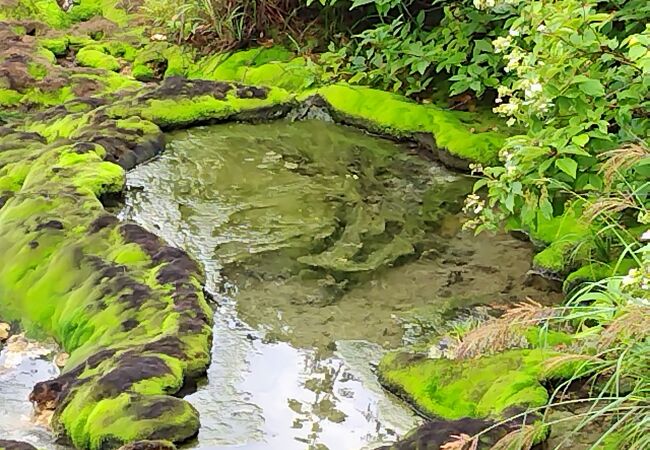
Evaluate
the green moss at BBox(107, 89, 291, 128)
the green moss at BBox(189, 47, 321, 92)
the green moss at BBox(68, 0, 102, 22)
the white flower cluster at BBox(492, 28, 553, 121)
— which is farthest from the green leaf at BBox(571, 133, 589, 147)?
the green moss at BBox(68, 0, 102, 22)

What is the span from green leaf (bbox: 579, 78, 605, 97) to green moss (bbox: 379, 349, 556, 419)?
3.90 ft

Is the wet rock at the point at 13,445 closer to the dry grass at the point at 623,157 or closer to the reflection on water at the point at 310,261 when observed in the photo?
the reflection on water at the point at 310,261

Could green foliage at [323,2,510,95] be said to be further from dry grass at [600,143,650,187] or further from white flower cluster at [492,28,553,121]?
dry grass at [600,143,650,187]

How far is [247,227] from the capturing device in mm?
5129

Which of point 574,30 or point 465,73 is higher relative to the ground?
point 574,30

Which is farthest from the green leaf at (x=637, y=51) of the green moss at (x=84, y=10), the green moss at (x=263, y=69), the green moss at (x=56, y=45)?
the green moss at (x=84, y=10)

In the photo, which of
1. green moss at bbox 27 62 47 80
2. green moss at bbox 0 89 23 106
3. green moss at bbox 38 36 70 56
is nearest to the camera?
green moss at bbox 0 89 23 106

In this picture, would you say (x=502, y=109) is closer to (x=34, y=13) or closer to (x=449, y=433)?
(x=449, y=433)

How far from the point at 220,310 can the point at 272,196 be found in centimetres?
143

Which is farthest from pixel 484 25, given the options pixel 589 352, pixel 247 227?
pixel 589 352

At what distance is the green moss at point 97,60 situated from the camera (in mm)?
9023

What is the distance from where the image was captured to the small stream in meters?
3.53

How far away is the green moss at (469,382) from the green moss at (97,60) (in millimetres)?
6187

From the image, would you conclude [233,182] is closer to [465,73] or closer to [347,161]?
[347,161]
